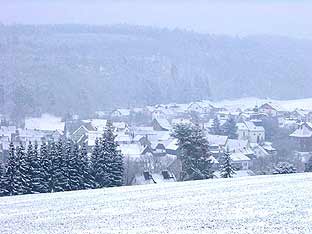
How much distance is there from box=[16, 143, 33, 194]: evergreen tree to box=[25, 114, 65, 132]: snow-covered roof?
64.3 m

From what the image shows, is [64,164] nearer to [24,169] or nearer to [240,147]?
[24,169]

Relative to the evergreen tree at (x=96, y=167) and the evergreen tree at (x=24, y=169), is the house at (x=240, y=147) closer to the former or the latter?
the evergreen tree at (x=96, y=167)

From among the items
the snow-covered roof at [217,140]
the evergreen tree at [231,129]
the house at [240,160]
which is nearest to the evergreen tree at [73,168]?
the house at [240,160]

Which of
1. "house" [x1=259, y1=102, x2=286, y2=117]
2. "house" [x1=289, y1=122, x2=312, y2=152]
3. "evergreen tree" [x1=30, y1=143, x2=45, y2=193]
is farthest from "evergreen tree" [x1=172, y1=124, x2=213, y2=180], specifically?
"house" [x1=259, y1=102, x2=286, y2=117]

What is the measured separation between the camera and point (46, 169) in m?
35.4

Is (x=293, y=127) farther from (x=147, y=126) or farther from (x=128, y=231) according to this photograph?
(x=128, y=231)

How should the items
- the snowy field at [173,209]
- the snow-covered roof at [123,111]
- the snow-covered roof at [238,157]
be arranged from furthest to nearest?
the snow-covered roof at [123,111], the snow-covered roof at [238,157], the snowy field at [173,209]

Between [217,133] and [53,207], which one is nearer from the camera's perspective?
[53,207]

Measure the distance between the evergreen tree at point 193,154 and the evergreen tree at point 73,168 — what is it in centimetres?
766

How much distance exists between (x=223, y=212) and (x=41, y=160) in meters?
15.2

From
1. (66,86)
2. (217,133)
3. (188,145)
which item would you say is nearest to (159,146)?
(217,133)

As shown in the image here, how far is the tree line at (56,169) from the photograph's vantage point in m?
34.9

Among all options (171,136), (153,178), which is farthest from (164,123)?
(153,178)

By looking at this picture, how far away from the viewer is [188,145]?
1622 inches
